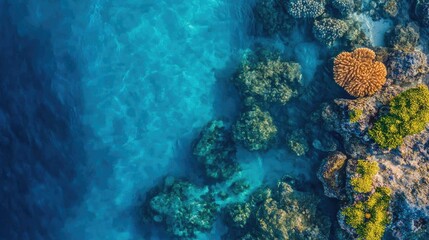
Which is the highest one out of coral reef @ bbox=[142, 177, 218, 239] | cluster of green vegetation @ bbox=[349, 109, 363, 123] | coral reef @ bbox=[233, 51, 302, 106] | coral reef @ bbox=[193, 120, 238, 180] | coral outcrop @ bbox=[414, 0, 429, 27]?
coral outcrop @ bbox=[414, 0, 429, 27]

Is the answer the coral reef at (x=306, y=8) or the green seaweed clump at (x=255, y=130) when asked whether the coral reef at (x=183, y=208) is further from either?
the coral reef at (x=306, y=8)

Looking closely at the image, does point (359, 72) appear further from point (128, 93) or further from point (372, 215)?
point (128, 93)

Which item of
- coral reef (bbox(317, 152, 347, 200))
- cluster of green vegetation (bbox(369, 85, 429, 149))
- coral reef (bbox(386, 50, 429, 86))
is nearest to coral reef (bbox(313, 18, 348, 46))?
coral reef (bbox(386, 50, 429, 86))

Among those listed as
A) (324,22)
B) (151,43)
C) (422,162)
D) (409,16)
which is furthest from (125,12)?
(422,162)

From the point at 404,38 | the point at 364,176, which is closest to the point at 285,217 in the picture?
the point at 364,176

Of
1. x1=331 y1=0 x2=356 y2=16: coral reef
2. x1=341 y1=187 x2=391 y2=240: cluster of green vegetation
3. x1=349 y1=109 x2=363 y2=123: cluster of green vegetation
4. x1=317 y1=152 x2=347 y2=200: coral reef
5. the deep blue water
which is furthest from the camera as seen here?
the deep blue water

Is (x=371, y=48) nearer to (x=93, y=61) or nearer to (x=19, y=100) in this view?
(x=93, y=61)

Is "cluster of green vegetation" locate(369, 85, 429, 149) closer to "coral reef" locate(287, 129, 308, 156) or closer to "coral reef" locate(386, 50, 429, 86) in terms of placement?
"coral reef" locate(386, 50, 429, 86)
